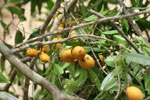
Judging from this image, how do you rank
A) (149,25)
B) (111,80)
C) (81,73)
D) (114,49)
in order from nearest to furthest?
(111,80), (81,73), (114,49), (149,25)

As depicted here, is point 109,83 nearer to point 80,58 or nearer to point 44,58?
point 80,58

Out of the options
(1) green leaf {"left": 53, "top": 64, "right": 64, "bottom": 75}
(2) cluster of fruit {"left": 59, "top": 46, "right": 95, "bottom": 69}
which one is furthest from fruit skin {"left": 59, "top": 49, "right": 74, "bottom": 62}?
(1) green leaf {"left": 53, "top": 64, "right": 64, "bottom": 75}

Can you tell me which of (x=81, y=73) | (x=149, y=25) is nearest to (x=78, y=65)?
(x=81, y=73)

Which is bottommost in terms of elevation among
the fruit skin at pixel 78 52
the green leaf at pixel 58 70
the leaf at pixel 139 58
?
the green leaf at pixel 58 70

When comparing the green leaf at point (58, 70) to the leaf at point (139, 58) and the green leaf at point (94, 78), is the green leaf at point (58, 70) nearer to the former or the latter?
the green leaf at point (94, 78)

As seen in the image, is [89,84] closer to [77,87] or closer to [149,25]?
[77,87]

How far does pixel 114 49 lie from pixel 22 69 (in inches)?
14.8

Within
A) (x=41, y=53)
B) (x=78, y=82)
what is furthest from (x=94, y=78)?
(x=41, y=53)

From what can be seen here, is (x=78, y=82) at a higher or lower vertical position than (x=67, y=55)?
lower

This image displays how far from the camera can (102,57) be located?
97 cm

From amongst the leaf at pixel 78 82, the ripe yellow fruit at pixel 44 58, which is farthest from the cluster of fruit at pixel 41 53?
the leaf at pixel 78 82

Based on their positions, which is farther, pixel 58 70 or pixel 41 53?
pixel 41 53

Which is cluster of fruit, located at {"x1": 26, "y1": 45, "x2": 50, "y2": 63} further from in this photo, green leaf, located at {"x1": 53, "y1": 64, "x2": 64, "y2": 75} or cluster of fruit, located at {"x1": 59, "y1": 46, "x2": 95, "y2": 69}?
cluster of fruit, located at {"x1": 59, "y1": 46, "x2": 95, "y2": 69}

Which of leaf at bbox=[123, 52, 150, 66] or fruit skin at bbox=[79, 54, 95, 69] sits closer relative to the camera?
leaf at bbox=[123, 52, 150, 66]
